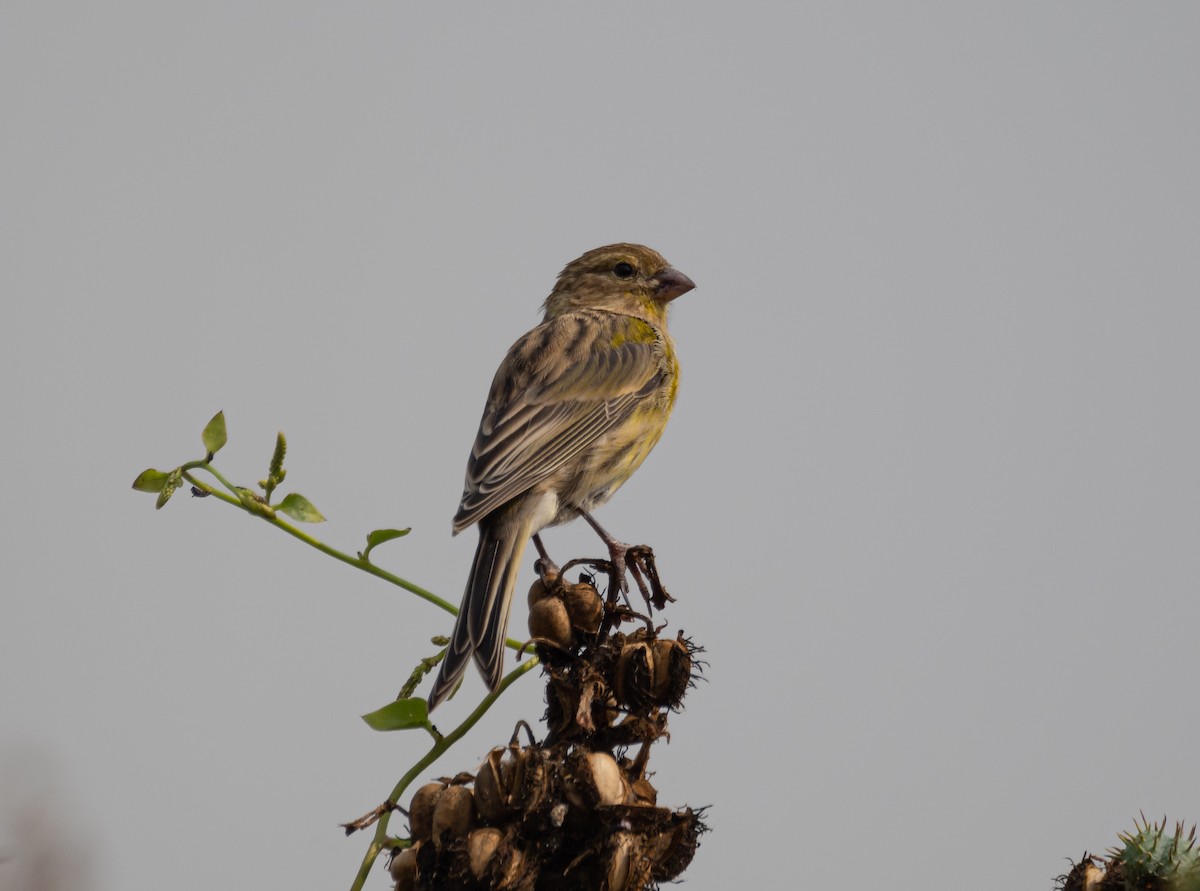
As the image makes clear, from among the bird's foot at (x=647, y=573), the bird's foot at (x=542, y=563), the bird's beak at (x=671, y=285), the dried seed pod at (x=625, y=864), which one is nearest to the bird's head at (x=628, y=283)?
the bird's beak at (x=671, y=285)

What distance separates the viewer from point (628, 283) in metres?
7.36

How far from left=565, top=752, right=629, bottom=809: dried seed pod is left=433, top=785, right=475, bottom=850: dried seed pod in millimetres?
196

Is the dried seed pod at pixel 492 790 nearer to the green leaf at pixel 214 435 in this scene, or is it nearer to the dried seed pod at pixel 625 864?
the dried seed pod at pixel 625 864

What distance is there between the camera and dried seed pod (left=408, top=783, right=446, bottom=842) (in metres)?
2.61

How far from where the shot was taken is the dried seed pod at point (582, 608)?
10.1 feet

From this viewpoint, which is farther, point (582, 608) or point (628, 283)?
point (628, 283)

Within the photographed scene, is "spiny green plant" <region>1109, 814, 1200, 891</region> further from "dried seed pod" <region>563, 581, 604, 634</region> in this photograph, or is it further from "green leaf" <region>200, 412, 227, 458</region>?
"green leaf" <region>200, 412, 227, 458</region>

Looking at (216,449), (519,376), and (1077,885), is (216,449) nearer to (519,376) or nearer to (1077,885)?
(1077,885)

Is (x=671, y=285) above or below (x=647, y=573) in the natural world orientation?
above

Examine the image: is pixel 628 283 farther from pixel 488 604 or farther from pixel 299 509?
pixel 299 509

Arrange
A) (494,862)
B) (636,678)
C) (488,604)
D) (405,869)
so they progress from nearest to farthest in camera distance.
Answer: (494,862)
(405,869)
(636,678)
(488,604)

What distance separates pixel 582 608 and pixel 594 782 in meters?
0.60

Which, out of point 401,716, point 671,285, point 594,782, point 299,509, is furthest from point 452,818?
point 671,285

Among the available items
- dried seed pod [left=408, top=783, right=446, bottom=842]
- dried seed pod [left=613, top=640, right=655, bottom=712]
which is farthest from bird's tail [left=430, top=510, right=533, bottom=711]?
dried seed pod [left=408, top=783, right=446, bottom=842]
